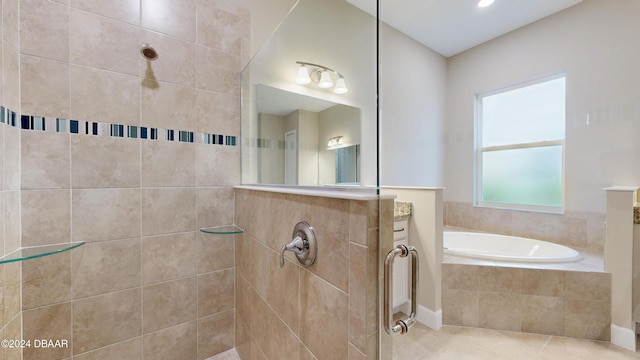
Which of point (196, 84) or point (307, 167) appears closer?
point (307, 167)

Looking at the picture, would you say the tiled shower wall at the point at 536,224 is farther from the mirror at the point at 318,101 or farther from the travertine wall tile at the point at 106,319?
the travertine wall tile at the point at 106,319

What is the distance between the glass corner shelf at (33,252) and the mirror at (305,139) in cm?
98

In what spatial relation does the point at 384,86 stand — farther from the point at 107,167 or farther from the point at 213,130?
the point at 107,167

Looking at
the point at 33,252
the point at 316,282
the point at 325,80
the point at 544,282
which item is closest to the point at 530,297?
the point at 544,282

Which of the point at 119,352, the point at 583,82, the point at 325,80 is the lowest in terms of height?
the point at 119,352

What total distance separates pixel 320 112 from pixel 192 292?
141 centimetres

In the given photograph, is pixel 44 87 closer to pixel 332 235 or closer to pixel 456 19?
pixel 332 235

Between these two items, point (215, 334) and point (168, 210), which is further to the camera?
point (215, 334)

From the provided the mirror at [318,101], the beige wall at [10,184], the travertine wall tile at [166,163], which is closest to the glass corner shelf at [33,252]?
the beige wall at [10,184]

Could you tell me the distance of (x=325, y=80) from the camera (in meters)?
1.15

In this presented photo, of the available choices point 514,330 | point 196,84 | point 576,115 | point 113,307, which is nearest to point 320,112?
point 196,84

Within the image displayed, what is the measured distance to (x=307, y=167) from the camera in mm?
1126

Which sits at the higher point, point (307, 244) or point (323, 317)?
point (307, 244)

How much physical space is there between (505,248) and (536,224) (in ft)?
1.35
